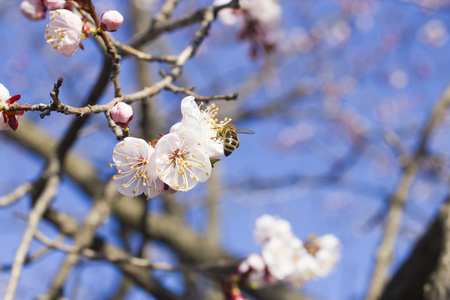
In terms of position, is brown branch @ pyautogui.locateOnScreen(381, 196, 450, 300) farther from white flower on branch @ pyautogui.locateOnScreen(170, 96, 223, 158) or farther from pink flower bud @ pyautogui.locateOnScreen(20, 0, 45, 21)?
pink flower bud @ pyautogui.locateOnScreen(20, 0, 45, 21)

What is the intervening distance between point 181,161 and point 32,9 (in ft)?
2.71

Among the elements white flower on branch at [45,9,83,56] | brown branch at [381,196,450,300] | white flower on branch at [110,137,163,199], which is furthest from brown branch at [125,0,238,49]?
brown branch at [381,196,450,300]

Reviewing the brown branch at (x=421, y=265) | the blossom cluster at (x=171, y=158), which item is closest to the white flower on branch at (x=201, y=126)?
the blossom cluster at (x=171, y=158)

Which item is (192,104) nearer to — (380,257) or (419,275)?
A: (419,275)

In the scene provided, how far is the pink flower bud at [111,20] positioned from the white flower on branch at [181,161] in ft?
1.17

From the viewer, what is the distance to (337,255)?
208 centimetres

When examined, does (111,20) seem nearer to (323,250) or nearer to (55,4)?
(55,4)

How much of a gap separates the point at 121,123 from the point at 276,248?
3.92 ft

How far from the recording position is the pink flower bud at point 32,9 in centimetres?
A: 137

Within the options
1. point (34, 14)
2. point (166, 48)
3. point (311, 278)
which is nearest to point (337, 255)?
point (311, 278)

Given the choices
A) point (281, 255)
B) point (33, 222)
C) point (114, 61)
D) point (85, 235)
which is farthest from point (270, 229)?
point (114, 61)

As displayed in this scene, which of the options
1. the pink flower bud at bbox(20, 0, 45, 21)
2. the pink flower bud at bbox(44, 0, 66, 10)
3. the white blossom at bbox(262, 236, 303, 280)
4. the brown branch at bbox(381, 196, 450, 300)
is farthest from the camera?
the brown branch at bbox(381, 196, 450, 300)

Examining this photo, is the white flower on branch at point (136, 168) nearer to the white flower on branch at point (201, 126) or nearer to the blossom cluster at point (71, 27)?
the white flower on branch at point (201, 126)

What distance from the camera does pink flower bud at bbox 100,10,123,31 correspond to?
1073 millimetres
